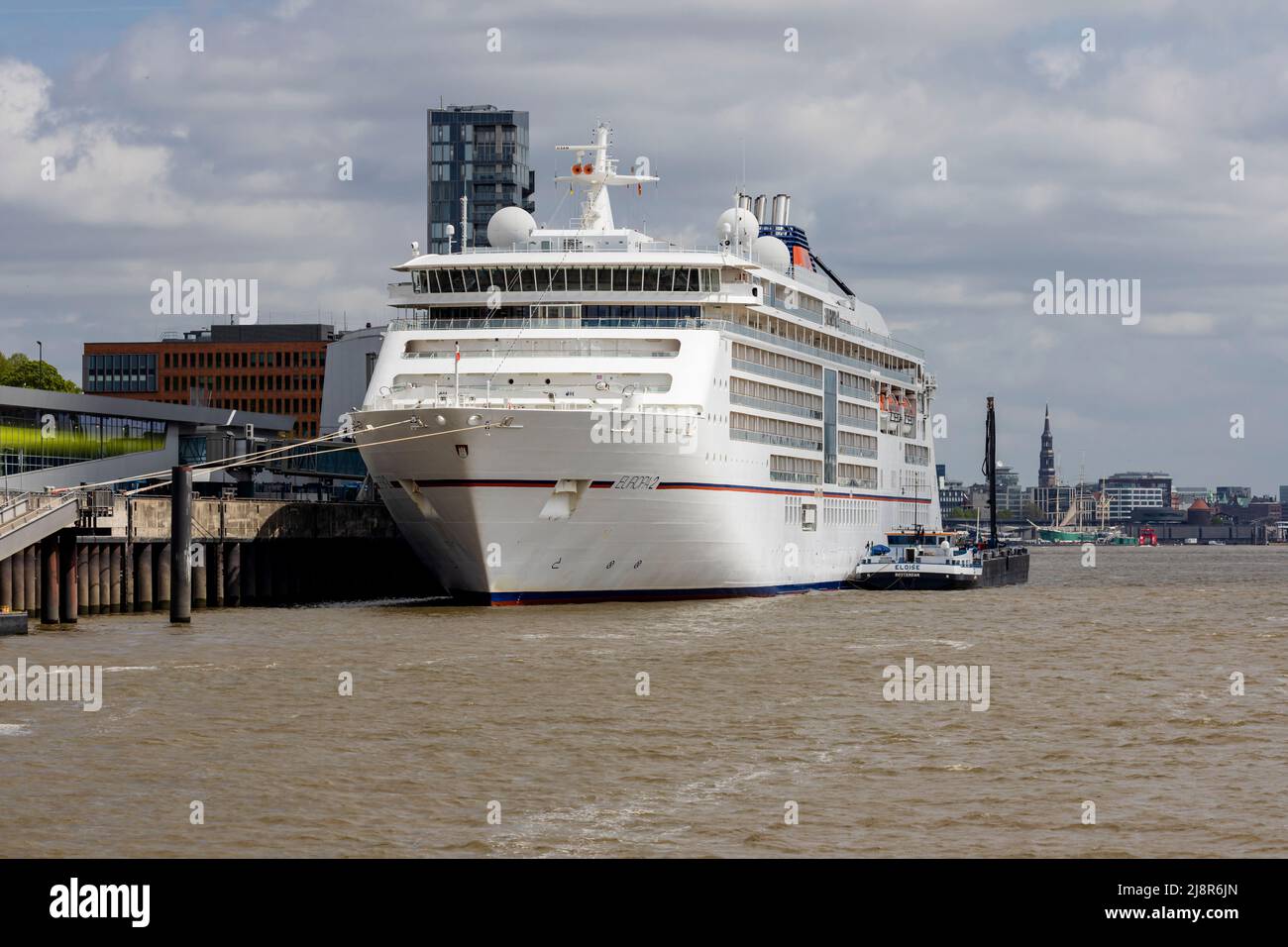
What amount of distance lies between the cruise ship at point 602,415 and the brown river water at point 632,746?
17.6ft

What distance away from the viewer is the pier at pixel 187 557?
51219 millimetres

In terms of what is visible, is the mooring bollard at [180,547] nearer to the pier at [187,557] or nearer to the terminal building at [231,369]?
the pier at [187,557]

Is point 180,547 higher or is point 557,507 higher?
point 557,507

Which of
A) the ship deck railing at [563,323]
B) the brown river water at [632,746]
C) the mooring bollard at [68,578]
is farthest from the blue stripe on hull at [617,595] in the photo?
the mooring bollard at [68,578]

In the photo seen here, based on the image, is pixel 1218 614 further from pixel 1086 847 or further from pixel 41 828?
pixel 41 828

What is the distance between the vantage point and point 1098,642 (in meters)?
48.5

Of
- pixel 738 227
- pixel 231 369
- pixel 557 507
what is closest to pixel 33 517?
pixel 557 507

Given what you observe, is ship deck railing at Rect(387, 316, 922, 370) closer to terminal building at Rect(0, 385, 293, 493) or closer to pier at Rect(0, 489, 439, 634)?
pier at Rect(0, 489, 439, 634)

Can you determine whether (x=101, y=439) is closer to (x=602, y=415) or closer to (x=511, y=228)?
(x=511, y=228)

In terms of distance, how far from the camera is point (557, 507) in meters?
54.0

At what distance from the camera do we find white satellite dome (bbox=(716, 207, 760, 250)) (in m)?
67.9

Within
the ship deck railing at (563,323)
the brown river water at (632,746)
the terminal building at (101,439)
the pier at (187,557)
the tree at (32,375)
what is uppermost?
the tree at (32,375)

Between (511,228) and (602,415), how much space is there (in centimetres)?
1571
